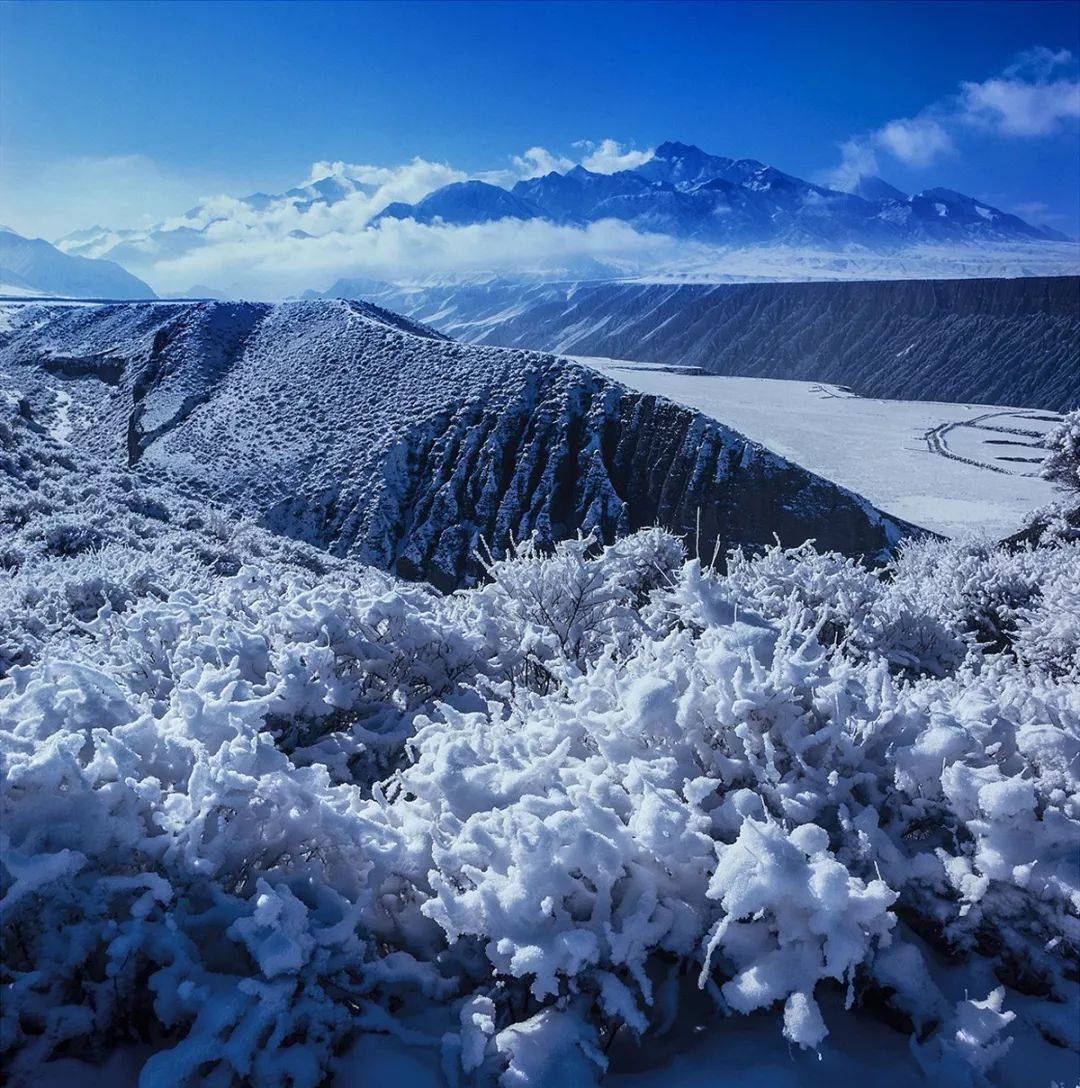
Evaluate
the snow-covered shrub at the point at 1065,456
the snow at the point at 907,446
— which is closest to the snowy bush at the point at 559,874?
the snow-covered shrub at the point at 1065,456

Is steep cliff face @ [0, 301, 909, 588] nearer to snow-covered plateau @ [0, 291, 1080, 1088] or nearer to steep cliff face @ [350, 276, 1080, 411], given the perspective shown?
snow-covered plateau @ [0, 291, 1080, 1088]

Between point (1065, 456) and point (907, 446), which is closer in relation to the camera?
point (1065, 456)

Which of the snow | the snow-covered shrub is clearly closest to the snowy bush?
the snow-covered shrub

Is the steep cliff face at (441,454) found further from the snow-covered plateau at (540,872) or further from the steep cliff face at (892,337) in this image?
the steep cliff face at (892,337)

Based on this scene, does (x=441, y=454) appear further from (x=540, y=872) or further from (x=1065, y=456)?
(x=540, y=872)

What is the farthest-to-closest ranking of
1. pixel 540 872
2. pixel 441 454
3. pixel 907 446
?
pixel 907 446 → pixel 441 454 → pixel 540 872

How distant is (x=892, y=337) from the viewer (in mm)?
103938

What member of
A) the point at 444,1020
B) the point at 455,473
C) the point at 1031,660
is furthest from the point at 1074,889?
the point at 455,473

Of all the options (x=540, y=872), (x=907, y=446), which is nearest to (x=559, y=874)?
(x=540, y=872)

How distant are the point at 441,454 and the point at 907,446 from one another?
2832cm

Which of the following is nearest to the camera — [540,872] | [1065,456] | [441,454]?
[540,872]

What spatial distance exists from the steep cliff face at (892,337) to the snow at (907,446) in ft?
86.9

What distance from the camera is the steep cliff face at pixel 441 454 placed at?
26.1 metres

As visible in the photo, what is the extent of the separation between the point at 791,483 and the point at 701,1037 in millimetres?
26241
